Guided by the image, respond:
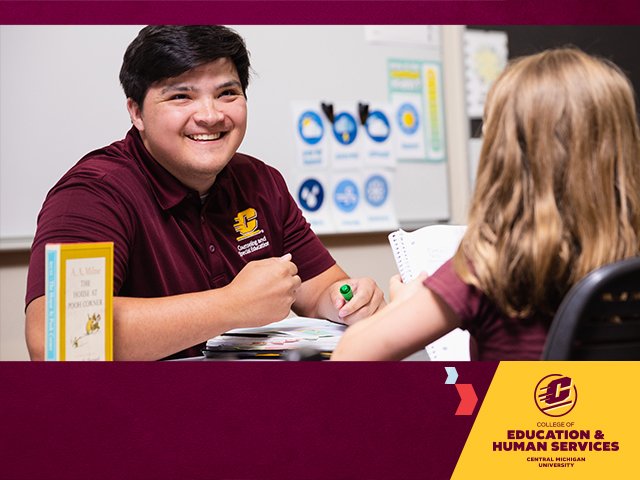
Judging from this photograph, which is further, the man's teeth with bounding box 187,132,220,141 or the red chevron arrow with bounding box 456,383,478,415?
the man's teeth with bounding box 187,132,220,141

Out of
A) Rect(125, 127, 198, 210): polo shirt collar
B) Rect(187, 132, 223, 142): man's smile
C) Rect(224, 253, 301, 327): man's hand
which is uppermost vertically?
Rect(187, 132, 223, 142): man's smile

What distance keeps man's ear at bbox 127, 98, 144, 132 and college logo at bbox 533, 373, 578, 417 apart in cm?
85

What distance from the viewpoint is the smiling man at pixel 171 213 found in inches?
63.4

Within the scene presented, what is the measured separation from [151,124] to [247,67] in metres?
0.21

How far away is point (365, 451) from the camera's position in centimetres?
162

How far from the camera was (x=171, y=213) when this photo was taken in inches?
66.9

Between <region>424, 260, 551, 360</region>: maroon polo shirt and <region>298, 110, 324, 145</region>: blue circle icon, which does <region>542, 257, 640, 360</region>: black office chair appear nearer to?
<region>424, 260, 551, 360</region>: maroon polo shirt

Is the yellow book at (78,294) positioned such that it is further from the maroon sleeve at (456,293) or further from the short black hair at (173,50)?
the maroon sleeve at (456,293)

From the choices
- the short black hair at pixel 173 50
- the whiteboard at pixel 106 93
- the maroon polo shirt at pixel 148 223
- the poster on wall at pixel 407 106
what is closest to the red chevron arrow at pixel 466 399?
the maroon polo shirt at pixel 148 223

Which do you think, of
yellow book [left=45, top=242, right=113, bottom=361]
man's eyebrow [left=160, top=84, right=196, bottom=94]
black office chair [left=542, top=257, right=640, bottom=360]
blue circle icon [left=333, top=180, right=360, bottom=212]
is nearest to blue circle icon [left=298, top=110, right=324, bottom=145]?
blue circle icon [left=333, top=180, right=360, bottom=212]

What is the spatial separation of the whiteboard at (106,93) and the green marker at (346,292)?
268mm

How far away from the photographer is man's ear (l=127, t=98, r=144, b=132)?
1.68 metres

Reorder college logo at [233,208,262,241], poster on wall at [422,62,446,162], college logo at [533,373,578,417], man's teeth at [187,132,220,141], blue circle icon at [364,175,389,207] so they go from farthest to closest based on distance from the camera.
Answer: poster on wall at [422,62,446,162], blue circle icon at [364,175,389,207], college logo at [233,208,262,241], man's teeth at [187,132,220,141], college logo at [533,373,578,417]

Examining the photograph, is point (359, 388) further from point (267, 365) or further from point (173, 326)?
point (173, 326)
